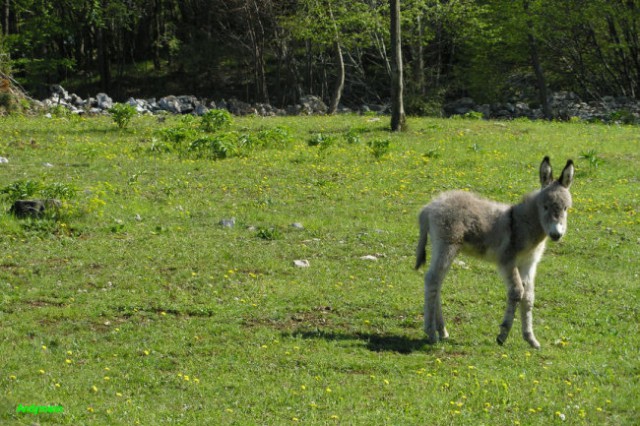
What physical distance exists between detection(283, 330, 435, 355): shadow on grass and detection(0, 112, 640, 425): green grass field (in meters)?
0.04

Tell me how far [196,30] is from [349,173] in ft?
143

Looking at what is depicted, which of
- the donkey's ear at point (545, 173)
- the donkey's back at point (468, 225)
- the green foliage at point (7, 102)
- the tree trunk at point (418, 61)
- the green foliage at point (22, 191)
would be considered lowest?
the green foliage at point (22, 191)

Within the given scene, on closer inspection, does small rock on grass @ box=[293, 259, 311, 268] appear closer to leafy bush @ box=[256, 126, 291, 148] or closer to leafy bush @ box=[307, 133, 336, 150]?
leafy bush @ box=[307, 133, 336, 150]

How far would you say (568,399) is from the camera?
8.60 m

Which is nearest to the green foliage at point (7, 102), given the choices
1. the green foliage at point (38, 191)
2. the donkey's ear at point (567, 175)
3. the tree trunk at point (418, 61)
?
the green foliage at point (38, 191)

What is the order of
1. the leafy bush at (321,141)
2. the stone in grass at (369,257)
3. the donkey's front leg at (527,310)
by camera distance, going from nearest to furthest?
the donkey's front leg at (527,310) < the stone in grass at (369,257) < the leafy bush at (321,141)

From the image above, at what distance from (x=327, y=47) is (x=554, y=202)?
3797 centimetres

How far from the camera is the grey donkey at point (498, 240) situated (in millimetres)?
10180

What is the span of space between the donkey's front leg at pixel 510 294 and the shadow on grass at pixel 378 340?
934 millimetres

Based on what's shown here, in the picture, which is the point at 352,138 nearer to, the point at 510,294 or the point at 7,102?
the point at 7,102

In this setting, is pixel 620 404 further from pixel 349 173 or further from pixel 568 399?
pixel 349 173

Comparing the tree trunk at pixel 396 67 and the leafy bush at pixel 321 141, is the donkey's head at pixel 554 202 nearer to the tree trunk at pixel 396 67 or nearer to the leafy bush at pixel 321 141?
the leafy bush at pixel 321 141

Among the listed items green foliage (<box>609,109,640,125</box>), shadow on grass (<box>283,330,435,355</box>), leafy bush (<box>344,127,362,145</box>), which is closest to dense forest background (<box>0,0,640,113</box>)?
green foliage (<box>609,109,640,125</box>)

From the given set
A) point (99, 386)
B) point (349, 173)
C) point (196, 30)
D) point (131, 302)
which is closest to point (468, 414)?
point (99, 386)
